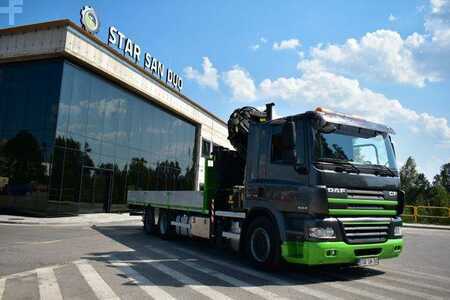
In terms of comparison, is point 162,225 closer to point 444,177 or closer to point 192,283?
point 192,283

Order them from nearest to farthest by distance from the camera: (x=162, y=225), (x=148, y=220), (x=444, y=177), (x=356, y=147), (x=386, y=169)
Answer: (x=356, y=147), (x=386, y=169), (x=162, y=225), (x=148, y=220), (x=444, y=177)

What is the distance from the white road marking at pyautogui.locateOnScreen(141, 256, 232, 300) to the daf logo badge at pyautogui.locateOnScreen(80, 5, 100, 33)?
18.5m

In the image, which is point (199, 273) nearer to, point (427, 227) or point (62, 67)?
point (62, 67)

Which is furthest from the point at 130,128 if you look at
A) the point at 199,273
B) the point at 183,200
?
the point at 199,273

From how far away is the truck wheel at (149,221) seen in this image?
→ 13819 millimetres

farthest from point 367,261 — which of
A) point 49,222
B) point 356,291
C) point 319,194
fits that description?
point 49,222

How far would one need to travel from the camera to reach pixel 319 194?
675 cm

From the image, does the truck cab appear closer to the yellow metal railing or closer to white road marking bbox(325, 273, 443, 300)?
white road marking bbox(325, 273, 443, 300)

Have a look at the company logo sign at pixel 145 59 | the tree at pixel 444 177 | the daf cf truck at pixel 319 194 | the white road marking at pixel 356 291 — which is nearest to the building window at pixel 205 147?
the company logo sign at pixel 145 59

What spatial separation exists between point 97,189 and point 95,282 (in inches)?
746

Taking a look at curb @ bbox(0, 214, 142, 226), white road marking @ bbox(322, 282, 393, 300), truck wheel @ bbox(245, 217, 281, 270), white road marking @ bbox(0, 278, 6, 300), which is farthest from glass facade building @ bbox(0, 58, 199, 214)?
white road marking @ bbox(322, 282, 393, 300)

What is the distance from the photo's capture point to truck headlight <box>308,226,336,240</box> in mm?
6703

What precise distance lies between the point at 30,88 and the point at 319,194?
66.0 ft

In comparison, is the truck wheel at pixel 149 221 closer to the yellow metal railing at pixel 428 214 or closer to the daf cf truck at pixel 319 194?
the daf cf truck at pixel 319 194
